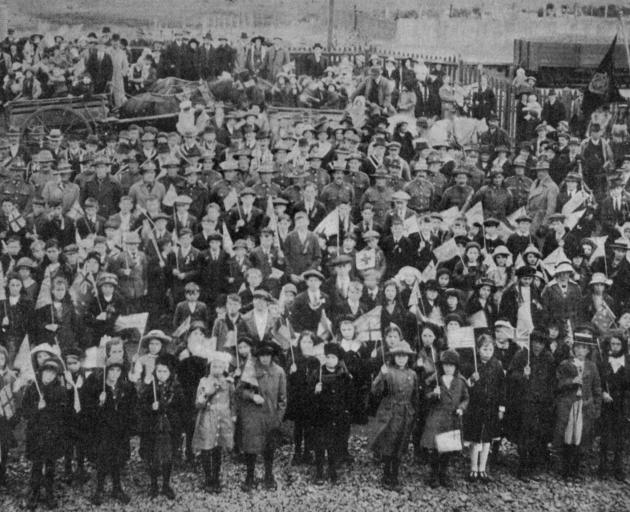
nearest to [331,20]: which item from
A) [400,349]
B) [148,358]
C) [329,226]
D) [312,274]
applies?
[329,226]

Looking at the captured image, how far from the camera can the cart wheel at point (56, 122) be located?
7.44 metres

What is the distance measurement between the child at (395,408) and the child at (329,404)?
0.22 meters

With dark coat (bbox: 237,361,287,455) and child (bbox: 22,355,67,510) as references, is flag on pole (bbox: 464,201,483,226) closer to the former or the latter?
dark coat (bbox: 237,361,287,455)

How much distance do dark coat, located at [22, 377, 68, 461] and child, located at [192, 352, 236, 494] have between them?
0.86 meters

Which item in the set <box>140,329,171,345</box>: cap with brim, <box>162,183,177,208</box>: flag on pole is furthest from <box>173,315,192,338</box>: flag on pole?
<box>162,183,177,208</box>: flag on pole

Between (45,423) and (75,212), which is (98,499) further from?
(75,212)

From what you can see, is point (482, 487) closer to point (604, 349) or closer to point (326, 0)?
point (604, 349)

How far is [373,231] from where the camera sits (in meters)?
6.20

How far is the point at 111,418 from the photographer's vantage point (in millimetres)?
5078

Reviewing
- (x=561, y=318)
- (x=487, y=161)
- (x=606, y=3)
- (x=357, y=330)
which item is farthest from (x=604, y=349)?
(x=606, y=3)

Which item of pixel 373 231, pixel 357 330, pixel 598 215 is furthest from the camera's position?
pixel 598 215

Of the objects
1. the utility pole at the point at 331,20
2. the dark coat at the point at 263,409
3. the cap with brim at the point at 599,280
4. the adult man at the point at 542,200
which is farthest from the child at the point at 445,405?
the utility pole at the point at 331,20

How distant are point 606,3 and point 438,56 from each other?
1.67 m

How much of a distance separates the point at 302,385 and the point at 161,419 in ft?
3.08
